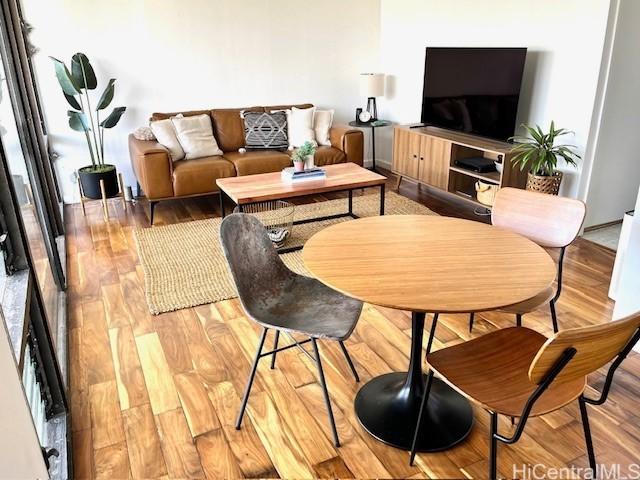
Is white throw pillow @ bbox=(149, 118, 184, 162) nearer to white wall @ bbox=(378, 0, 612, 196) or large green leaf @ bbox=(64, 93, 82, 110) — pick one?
large green leaf @ bbox=(64, 93, 82, 110)

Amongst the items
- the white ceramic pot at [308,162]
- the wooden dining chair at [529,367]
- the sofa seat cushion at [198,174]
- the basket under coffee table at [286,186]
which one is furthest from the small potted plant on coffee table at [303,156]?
Answer: the wooden dining chair at [529,367]

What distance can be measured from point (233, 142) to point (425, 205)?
1989 mm

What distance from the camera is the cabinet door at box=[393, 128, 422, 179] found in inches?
193

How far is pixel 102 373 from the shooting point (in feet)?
7.98

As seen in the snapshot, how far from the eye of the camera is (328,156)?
495 cm

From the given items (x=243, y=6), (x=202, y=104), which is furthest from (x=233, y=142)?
(x=243, y=6)

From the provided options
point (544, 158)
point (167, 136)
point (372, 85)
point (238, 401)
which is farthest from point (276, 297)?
point (372, 85)

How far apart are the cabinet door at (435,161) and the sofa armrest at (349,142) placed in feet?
2.02

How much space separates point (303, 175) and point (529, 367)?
8.55ft

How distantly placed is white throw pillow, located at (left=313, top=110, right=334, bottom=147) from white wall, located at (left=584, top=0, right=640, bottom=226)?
7.98 feet

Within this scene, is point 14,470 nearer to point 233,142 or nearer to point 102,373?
point 102,373

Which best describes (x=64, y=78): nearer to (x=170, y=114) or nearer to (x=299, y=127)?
(x=170, y=114)

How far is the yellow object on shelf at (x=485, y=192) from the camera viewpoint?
4.17 m

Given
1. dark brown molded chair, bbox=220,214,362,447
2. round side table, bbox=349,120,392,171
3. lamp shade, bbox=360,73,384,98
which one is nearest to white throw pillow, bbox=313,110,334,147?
round side table, bbox=349,120,392,171
